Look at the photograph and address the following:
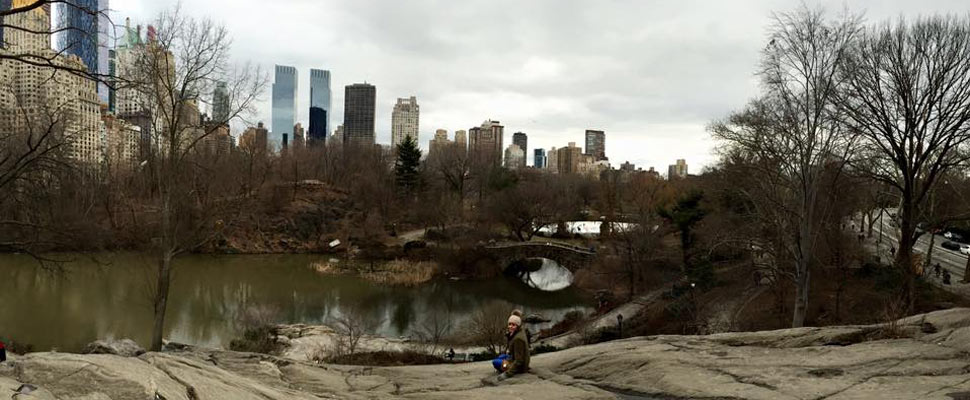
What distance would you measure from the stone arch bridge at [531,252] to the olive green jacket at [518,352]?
31.9m

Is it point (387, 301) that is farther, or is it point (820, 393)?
point (387, 301)

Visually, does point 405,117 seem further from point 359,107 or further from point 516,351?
point 516,351

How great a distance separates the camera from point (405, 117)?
148 m

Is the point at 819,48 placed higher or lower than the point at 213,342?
higher

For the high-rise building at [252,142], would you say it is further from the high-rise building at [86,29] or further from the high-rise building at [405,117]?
the high-rise building at [405,117]

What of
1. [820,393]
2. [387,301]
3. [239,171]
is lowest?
[387,301]

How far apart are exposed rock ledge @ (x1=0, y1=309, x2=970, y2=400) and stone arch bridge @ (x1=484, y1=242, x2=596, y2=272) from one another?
29948 millimetres

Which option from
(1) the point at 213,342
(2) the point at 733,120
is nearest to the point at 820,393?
(2) the point at 733,120

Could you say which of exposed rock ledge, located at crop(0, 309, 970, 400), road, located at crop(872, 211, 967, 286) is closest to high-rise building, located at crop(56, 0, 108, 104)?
exposed rock ledge, located at crop(0, 309, 970, 400)

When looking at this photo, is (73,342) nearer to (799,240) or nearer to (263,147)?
(799,240)

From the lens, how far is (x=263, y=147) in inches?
2400

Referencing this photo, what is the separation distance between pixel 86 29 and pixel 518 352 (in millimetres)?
6178

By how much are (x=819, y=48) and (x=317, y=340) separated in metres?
18.0

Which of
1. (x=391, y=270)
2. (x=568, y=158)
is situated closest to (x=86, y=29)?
(x=391, y=270)
